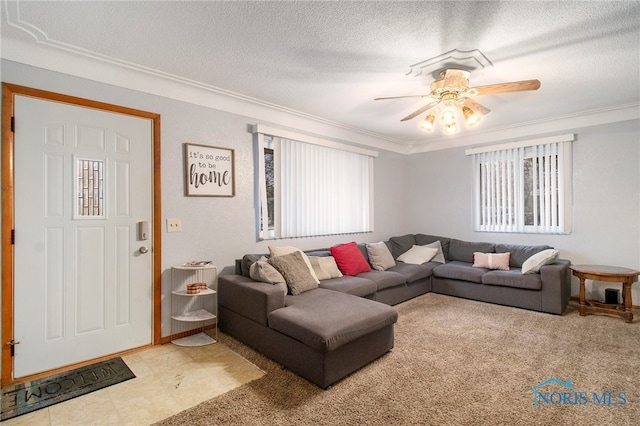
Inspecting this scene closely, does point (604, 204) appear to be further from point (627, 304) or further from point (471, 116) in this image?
point (471, 116)

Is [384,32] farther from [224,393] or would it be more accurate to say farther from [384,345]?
[224,393]

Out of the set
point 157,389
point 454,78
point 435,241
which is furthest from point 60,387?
point 435,241

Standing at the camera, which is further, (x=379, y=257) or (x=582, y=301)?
(x=379, y=257)

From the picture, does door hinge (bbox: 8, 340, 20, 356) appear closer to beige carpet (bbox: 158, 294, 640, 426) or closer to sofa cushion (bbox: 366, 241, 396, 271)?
beige carpet (bbox: 158, 294, 640, 426)

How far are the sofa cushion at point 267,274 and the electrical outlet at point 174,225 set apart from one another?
0.84 m

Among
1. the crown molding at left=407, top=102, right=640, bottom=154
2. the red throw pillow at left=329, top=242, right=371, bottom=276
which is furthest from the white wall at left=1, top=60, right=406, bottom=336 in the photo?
the crown molding at left=407, top=102, right=640, bottom=154

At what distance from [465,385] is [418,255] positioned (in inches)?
118

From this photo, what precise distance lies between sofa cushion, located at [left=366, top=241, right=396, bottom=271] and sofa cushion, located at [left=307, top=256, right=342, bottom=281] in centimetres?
77

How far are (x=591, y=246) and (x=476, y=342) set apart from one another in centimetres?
263

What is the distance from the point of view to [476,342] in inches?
116

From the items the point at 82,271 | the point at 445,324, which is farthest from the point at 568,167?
the point at 82,271

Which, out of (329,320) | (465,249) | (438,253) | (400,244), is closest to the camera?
(329,320)

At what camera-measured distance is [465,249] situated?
5.05m

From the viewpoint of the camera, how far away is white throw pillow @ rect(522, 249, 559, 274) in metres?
3.86
